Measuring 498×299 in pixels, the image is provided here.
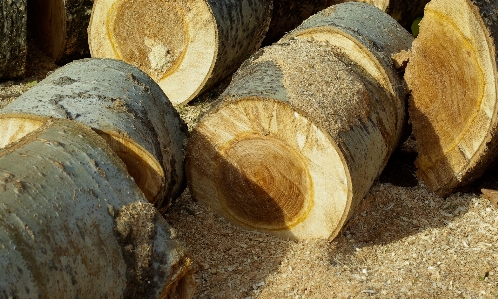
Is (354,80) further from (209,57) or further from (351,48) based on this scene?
(209,57)

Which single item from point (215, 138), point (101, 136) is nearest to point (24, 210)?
point (101, 136)

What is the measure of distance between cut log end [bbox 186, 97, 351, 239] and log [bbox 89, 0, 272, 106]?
4.49 feet

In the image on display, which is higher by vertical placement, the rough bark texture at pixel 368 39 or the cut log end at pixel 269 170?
the rough bark texture at pixel 368 39

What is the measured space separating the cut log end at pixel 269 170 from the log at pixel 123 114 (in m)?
0.15

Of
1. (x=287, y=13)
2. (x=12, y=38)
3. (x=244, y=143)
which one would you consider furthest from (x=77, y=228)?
(x=287, y=13)

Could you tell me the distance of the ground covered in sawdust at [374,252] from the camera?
118 inches

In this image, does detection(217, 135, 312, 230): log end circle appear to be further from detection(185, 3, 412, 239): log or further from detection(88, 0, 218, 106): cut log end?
detection(88, 0, 218, 106): cut log end

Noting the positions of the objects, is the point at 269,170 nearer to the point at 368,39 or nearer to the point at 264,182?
the point at 264,182

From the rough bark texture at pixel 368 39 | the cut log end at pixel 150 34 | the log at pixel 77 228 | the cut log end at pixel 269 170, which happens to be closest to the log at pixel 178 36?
the cut log end at pixel 150 34

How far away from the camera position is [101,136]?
2854 millimetres

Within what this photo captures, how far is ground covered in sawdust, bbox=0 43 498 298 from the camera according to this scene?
118 inches

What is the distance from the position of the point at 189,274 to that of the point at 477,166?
1.76 meters

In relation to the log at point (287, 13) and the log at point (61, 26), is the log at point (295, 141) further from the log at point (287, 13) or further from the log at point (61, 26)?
the log at point (61, 26)

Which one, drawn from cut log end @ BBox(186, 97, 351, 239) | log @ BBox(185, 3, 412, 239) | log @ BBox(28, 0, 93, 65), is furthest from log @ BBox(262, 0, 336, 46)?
cut log end @ BBox(186, 97, 351, 239)
